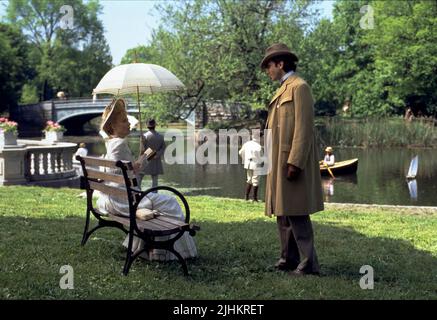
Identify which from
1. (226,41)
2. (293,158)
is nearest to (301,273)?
(293,158)

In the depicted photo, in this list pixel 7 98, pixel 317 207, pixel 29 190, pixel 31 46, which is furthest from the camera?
pixel 31 46

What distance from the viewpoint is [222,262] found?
559 centimetres

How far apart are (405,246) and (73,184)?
10.5 metres

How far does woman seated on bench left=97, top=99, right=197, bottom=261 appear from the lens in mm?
5488

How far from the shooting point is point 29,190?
12.2m

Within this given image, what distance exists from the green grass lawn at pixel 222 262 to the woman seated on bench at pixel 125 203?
5.7 inches

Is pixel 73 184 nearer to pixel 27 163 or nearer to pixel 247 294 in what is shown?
pixel 27 163

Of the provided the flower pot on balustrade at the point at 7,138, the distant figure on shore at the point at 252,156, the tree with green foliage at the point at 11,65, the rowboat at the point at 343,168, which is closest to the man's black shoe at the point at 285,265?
the distant figure on shore at the point at 252,156

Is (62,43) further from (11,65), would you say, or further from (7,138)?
(7,138)

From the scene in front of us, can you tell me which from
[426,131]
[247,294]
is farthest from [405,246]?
[426,131]

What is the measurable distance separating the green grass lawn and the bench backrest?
0.63 meters

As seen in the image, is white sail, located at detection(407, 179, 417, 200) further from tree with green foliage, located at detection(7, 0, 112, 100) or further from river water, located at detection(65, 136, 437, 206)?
tree with green foliage, located at detection(7, 0, 112, 100)

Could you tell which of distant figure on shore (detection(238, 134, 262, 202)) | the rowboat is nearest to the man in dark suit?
distant figure on shore (detection(238, 134, 262, 202))
